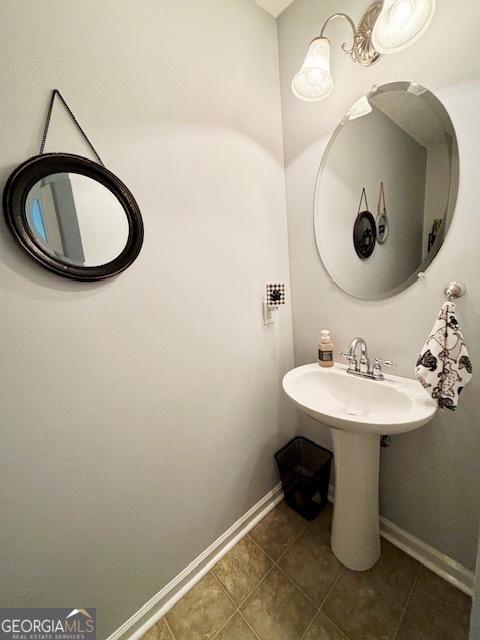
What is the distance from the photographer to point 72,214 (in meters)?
0.66

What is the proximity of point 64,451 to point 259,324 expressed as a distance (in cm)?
89

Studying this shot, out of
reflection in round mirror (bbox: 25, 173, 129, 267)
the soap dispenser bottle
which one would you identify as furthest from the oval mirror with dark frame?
the soap dispenser bottle

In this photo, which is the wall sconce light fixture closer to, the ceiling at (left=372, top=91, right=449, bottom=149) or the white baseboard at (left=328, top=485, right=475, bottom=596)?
the ceiling at (left=372, top=91, right=449, bottom=149)

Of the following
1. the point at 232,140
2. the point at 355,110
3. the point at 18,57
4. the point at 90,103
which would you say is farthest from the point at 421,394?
the point at 18,57

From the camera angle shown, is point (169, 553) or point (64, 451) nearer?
point (64, 451)

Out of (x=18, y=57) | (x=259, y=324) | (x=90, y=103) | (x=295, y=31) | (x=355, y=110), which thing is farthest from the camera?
(x=259, y=324)

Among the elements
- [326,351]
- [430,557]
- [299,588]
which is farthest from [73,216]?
[430,557]

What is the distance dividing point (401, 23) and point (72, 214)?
3.71ft

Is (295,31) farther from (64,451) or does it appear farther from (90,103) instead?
(64,451)

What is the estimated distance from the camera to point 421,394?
32.8 inches

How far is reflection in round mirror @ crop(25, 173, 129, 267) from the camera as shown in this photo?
61 cm

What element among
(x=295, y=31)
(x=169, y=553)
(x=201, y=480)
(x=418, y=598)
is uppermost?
(x=295, y=31)

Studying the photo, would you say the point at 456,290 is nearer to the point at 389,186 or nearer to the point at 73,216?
the point at 389,186

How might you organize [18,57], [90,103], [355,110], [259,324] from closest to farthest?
1. [18,57]
2. [90,103]
3. [355,110]
4. [259,324]
